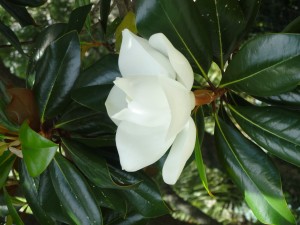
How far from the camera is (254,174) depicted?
2.57ft

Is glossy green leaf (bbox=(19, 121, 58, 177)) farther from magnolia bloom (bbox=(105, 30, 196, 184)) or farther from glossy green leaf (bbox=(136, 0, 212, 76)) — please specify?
glossy green leaf (bbox=(136, 0, 212, 76))

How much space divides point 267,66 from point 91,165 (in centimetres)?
35

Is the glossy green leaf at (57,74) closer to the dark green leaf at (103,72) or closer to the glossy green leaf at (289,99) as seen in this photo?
the dark green leaf at (103,72)

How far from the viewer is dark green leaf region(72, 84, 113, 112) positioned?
77 centimetres

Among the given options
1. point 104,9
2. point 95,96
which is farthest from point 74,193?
point 104,9

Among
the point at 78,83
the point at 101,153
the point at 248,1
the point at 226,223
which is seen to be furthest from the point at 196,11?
the point at 226,223

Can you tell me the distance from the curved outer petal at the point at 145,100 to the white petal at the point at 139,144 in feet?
0.07

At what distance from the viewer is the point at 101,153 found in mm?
952

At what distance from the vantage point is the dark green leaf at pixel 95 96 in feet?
2.54

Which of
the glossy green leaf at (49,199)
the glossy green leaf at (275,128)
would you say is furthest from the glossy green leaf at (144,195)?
the glossy green leaf at (275,128)

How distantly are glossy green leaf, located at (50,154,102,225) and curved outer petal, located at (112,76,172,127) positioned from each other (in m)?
0.32

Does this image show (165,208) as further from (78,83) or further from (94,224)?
(78,83)

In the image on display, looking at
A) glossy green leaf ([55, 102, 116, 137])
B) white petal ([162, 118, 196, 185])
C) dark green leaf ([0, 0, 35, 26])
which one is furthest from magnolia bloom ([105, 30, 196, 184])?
dark green leaf ([0, 0, 35, 26])

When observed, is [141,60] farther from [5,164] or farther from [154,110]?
[5,164]
